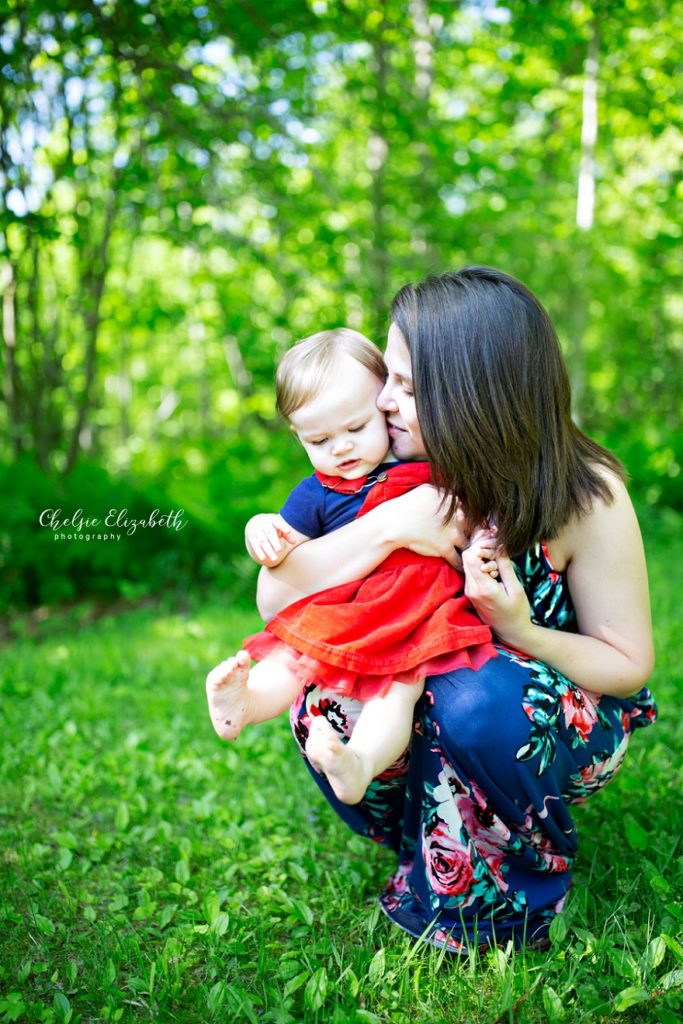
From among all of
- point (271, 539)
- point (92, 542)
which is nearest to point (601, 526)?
point (271, 539)

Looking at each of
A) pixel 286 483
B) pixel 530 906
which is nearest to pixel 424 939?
pixel 530 906

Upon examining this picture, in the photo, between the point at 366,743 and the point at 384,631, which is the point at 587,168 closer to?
the point at 384,631

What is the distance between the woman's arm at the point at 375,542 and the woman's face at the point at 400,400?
11cm

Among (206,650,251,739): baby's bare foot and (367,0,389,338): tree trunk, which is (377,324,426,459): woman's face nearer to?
(206,650,251,739): baby's bare foot

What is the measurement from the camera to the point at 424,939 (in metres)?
1.83

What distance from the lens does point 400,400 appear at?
6.19ft

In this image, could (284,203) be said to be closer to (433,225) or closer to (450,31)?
(433,225)

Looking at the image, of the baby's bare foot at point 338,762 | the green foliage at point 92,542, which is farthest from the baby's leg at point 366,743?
the green foliage at point 92,542

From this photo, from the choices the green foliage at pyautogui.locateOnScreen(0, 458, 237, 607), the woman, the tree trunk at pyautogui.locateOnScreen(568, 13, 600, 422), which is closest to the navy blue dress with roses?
the woman

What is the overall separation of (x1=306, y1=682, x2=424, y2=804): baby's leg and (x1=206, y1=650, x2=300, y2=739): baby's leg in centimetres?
17

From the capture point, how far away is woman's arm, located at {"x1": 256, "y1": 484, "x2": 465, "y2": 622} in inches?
72.6

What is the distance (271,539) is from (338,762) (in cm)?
52

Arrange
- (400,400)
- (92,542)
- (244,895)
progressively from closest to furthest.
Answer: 1. (400,400)
2. (244,895)
3. (92,542)

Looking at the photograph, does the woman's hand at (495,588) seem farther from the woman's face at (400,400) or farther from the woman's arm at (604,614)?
the woman's face at (400,400)
